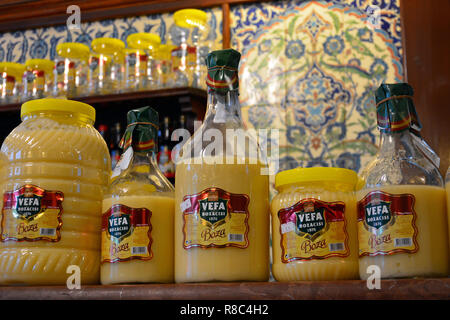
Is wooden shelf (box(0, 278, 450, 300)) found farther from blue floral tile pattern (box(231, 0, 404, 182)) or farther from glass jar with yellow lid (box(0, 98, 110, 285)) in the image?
blue floral tile pattern (box(231, 0, 404, 182))

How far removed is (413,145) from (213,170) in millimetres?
260

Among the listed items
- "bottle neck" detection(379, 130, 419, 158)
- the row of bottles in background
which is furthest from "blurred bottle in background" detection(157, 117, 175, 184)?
"bottle neck" detection(379, 130, 419, 158)

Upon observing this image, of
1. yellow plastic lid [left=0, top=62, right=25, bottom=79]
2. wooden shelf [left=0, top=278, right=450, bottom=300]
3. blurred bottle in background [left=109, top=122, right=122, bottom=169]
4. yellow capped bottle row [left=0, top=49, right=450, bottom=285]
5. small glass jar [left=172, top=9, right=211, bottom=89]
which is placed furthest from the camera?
yellow plastic lid [left=0, top=62, right=25, bottom=79]

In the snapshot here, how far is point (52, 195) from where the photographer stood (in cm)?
81

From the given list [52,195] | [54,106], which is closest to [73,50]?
[54,106]

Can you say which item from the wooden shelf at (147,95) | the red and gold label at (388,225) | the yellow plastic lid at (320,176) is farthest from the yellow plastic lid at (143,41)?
the red and gold label at (388,225)

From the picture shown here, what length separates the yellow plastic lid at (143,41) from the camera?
92.0 inches

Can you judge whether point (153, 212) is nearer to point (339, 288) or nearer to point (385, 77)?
point (339, 288)

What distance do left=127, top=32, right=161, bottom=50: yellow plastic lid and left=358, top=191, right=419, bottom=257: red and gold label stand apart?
6.03 feet

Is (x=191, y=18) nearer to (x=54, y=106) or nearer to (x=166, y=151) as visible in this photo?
(x=166, y=151)

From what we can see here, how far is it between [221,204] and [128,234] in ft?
0.45

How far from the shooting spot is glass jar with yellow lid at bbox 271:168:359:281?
69cm

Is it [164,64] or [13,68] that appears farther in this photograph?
[13,68]

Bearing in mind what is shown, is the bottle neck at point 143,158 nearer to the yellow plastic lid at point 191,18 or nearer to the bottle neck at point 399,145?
the bottle neck at point 399,145
